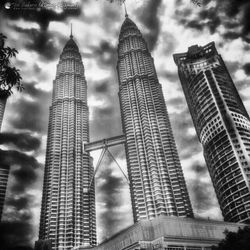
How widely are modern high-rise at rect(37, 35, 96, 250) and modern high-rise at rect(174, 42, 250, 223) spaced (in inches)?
2700

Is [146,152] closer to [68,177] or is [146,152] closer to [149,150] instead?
[149,150]

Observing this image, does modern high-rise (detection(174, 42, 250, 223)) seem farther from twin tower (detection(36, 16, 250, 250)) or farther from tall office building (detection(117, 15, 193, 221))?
tall office building (detection(117, 15, 193, 221))

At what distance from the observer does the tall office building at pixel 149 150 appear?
134m

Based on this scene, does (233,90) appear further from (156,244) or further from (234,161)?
(156,244)

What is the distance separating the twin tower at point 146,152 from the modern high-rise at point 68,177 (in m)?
0.47

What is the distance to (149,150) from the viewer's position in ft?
481

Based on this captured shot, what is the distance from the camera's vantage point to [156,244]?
77.2 m

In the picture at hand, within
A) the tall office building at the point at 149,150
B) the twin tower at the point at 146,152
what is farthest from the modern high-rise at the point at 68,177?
the tall office building at the point at 149,150

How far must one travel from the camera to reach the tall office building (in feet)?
439

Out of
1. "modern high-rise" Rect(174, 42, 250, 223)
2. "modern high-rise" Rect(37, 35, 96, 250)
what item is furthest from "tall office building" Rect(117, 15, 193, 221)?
"modern high-rise" Rect(37, 35, 96, 250)

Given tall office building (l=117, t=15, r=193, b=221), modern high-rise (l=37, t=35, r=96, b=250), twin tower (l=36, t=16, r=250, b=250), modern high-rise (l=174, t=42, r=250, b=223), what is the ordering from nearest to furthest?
1. modern high-rise (l=174, t=42, r=250, b=223)
2. twin tower (l=36, t=16, r=250, b=250)
3. tall office building (l=117, t=15, r=193, b=221)
4. modern high-rise (l=37, t=35, r=96, b=250)

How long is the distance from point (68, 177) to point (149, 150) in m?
47.5

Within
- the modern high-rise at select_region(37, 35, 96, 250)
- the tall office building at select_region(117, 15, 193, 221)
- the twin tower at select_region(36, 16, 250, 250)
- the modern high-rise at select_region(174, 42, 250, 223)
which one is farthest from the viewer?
the modern high-rise at select_region(37, 35, 96, 250)

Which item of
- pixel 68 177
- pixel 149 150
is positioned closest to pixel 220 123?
pixel 149 150
